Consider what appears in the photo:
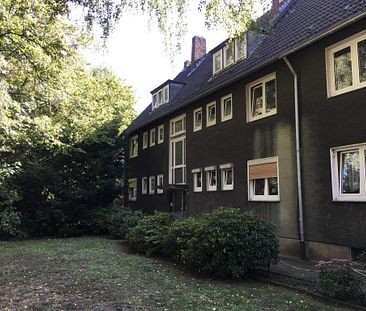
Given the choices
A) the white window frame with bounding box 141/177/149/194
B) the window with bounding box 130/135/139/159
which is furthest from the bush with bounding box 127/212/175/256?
the window with bounding box 130/135/139/159

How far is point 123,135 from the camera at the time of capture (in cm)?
2672

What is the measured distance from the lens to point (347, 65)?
10.4m

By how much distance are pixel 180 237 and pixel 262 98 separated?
21.2 ft

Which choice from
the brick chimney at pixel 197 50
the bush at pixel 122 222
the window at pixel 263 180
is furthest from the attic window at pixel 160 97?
the window at pixel 263 180

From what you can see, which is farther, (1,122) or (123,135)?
(123,135)

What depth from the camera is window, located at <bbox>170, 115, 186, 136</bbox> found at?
66.1 ft

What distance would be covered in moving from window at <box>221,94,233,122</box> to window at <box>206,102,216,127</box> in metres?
0.73

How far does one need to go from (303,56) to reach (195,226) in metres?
6.42

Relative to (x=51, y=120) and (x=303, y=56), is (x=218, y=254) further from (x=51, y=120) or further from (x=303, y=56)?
(x=51, y=120)

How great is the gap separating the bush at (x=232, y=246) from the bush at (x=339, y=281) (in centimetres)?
183

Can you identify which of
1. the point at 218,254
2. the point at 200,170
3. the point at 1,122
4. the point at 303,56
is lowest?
the point at 218,254

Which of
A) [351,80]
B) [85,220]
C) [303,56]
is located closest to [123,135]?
[85,220]

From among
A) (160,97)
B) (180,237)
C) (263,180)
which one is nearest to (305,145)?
(263,180)

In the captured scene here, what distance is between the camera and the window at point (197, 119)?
18.4m
